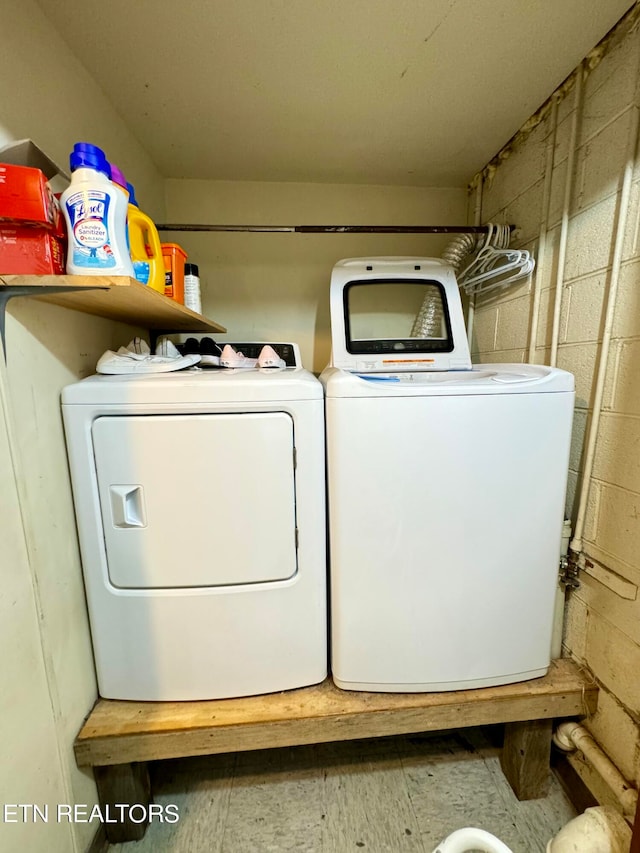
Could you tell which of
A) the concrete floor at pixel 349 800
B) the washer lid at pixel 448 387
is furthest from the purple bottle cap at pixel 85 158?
the concrete floor at pixel 349 800

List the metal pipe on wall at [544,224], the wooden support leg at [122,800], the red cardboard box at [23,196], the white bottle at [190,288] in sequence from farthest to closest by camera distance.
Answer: the white bottle at [190,288]
the metal pipe on wall at [544,224]
the wooden support leg at [122,800]
the red cardboard box at [23,196]

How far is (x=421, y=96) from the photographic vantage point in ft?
3.98

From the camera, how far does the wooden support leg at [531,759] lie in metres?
1.13

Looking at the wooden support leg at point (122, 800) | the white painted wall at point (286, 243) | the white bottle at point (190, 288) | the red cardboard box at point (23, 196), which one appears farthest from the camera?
the white painted wall at point (286, 243)

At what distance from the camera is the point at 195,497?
97cm

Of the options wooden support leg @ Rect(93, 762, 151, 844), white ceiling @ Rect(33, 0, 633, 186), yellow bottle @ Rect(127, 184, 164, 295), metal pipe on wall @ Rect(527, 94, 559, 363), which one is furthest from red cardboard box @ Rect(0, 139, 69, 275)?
metal pipe on wall @ Rect(527, 94, 559, 363)

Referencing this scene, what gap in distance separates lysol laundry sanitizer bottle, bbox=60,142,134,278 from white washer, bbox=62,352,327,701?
28 cm

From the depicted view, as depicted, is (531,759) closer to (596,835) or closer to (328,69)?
(596,835)

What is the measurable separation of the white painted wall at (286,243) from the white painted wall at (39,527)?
72 centimetres

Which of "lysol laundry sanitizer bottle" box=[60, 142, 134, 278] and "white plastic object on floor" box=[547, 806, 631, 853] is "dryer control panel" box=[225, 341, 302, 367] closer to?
"lysol laundry sanitizer bottle" box=[60, 142, 134, 278]

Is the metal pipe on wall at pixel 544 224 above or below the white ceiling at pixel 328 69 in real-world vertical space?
below

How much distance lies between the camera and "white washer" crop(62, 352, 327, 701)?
3.08 feet

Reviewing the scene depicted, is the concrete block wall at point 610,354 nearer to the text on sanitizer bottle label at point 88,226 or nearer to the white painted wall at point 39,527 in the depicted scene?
the text on sanitizer bottle label at point 88,226

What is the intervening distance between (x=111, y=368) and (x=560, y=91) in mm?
1691
